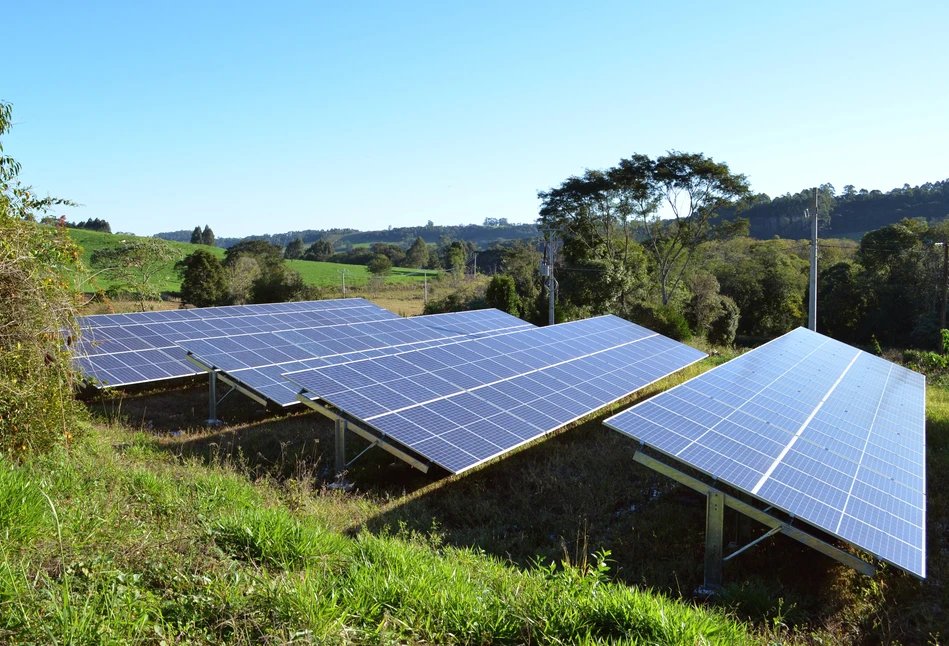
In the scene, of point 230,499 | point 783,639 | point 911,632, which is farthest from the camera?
point 230,499

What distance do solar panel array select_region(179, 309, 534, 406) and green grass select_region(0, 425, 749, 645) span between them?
5824 millimetres

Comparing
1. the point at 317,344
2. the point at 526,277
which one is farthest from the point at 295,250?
the point at 317,344

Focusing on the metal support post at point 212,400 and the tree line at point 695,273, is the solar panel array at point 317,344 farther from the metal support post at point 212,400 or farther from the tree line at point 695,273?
the tree line at point 695,273

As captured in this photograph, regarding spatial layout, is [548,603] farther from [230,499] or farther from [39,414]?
[39,414]

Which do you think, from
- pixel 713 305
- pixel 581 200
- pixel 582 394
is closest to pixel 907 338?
pixel 713 305

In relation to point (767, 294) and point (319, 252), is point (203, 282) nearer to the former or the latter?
point (767, 294)

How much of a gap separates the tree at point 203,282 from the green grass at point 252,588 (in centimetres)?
3523

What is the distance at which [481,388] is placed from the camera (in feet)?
38.9

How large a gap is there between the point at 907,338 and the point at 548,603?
144ft

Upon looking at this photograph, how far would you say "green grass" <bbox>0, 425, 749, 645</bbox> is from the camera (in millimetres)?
3787

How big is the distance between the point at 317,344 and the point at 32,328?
1006 centimetres

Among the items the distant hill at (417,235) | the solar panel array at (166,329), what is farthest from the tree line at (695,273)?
the distant hill at (417,235)

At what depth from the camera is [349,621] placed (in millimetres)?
4180

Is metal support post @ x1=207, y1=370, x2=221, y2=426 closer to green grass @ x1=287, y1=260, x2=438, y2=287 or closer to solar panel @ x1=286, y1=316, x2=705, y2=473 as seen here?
solar panel @ x1=286, y1=316, x2=705, y2=473
